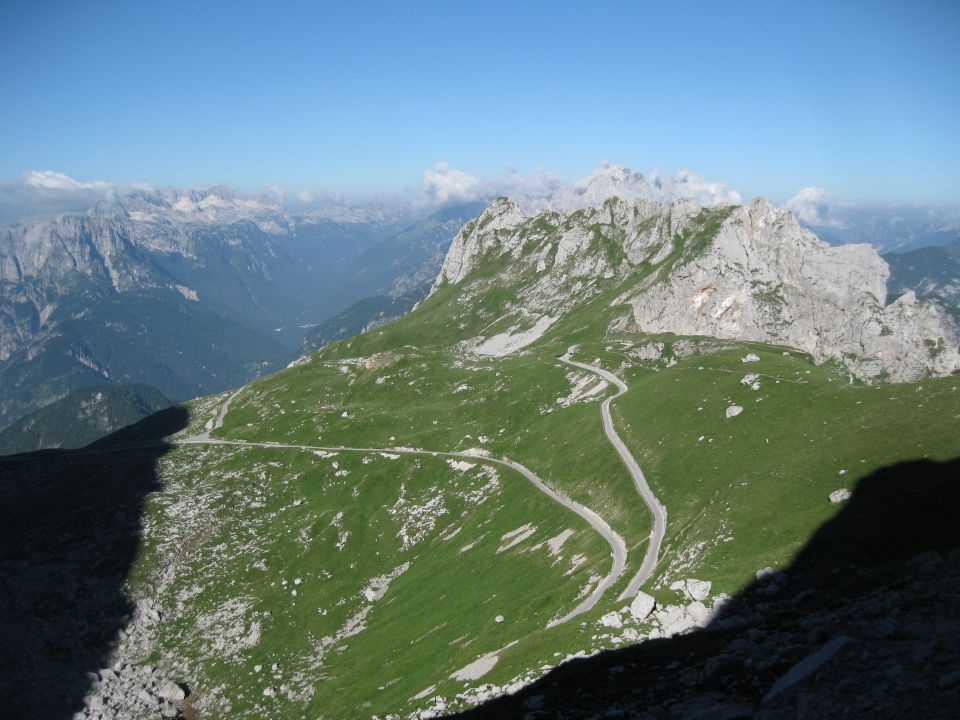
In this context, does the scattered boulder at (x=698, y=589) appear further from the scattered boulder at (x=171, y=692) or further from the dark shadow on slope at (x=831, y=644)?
the scattered boulder at (x=171, y=692)

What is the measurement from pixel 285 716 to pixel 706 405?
7099 cm

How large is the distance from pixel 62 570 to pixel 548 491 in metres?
78.3

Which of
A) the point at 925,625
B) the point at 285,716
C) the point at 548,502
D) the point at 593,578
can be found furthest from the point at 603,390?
the point at 925,625

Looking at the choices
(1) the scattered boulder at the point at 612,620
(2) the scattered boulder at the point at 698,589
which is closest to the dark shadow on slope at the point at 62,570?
(1) the scattered boulder at the point at 612,620

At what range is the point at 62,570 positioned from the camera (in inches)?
3750

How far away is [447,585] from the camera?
3145 inches

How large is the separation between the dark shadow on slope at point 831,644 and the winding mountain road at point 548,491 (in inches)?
648

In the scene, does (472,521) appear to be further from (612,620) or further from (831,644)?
(831,644)

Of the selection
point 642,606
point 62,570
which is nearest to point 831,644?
point 642,606

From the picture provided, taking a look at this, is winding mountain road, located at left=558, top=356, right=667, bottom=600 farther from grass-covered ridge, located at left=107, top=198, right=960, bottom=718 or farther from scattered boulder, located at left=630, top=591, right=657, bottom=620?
scattered boulder, located at left=630, top=591, right=657, bottom=620

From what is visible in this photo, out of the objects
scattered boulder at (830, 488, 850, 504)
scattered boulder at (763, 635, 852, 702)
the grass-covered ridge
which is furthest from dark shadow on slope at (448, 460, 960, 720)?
the grass-covered ridge

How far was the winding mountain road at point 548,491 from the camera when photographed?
191 ft

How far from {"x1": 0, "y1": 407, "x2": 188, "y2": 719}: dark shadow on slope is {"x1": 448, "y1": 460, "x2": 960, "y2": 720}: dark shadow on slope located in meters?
67.1

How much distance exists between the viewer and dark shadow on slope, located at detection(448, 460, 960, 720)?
22.8 metres
